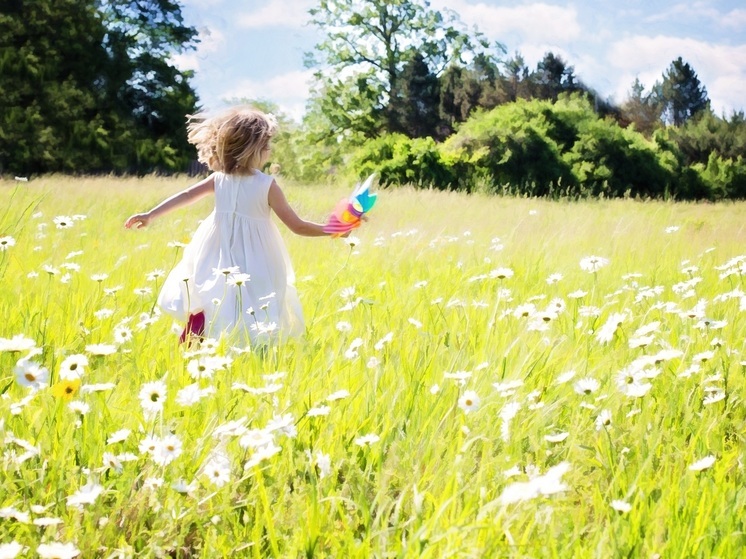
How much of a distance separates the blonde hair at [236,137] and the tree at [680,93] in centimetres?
4540

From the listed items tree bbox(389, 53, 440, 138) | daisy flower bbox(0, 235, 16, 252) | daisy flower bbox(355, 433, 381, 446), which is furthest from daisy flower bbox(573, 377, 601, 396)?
tree bbox(389, 53, 440, 138)

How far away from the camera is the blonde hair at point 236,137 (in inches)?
133

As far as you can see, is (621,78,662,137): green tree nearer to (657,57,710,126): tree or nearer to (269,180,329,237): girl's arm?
(657,57,710,126): tree

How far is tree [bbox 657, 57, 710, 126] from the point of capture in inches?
1741

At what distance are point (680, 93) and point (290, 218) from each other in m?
46.7

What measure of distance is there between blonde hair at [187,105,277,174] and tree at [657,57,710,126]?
45.4 meters

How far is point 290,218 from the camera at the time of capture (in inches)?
134

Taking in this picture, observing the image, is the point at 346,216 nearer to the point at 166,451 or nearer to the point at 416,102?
the point at 166,451

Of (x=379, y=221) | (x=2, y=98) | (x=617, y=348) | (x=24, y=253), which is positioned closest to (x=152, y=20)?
Result: (x=2, y=98)

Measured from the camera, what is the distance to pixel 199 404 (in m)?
1.99

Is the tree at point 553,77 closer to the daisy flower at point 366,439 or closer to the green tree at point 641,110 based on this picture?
the green tree at point 641,110

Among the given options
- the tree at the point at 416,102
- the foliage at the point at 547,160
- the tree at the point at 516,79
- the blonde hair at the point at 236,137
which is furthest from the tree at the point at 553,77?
the blonde hair at the point at 236,137

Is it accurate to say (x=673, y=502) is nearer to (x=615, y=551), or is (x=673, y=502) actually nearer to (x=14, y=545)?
(x=615, y=551)

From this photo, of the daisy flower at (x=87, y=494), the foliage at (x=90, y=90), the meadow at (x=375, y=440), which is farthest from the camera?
the foliage at (x=90, y=90)
